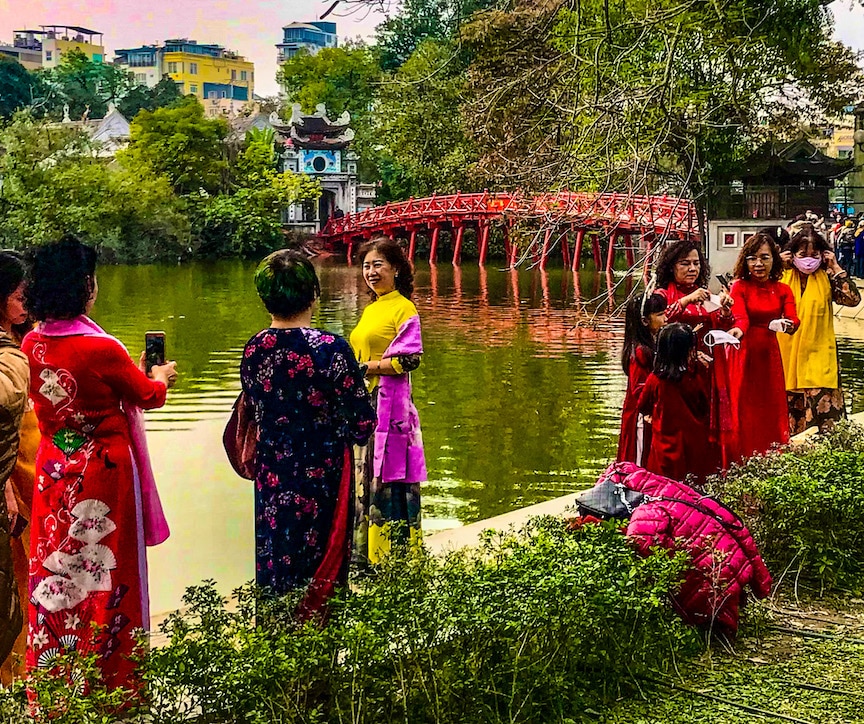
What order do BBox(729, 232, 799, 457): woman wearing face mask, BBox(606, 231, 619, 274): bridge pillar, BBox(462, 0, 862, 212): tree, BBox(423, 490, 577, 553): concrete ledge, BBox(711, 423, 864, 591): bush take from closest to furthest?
BBox(711, 423, 864, 591): bush, BBox(423, 490, 577, 553): concrete ledge, BBox(462, 0, 862, 212): tree, BBox(729, 232, 799, 457): woman wearing face mask, BBox(606, 231, 619, 274): bridge pillar

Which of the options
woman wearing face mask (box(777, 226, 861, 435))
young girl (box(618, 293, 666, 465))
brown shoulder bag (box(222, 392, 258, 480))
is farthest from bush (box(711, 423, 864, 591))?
woman wearing face mask (box(777, 226, 861, 435))

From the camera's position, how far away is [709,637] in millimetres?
4027

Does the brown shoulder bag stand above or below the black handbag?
above

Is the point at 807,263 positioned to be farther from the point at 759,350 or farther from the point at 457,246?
the point at 457,246

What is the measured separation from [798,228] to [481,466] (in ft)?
8.73

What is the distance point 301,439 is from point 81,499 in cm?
62

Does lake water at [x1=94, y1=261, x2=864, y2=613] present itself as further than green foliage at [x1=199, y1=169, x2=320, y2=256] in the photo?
No

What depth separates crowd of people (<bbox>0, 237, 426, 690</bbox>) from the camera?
11.7 feet

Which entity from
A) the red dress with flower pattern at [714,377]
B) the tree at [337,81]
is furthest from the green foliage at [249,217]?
the red dress with flower pattern at [714,377]

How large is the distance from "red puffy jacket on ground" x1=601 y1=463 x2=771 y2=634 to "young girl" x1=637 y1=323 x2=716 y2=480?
1.35 meters

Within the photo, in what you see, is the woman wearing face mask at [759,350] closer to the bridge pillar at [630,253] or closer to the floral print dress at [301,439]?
the bridge pillar at [630,253]

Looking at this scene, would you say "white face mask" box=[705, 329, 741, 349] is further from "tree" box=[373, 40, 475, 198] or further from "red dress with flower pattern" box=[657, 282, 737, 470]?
"tree" box=[373, 40, 475, 198]

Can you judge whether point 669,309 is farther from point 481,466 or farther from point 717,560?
point 481,466

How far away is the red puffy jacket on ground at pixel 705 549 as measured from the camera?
4.02m
